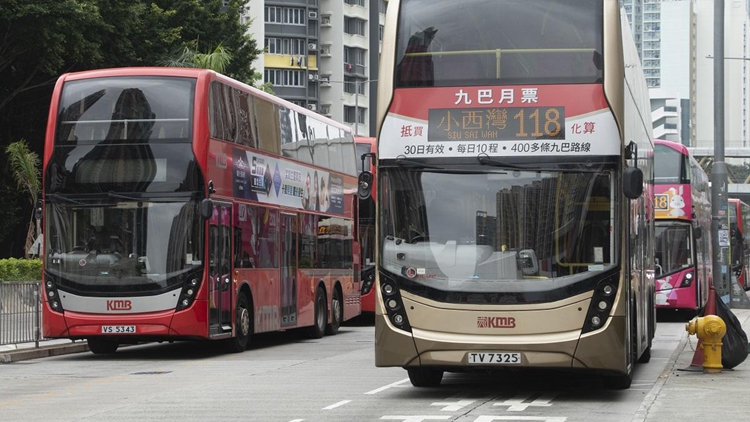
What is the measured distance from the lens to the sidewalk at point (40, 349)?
2060cm

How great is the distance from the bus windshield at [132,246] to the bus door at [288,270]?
439 centimetres

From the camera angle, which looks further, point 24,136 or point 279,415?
point 24,136

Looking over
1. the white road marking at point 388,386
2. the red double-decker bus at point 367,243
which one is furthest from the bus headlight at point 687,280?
the white road marking at point 388,386

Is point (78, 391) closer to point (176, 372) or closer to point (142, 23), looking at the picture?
point (176, 372)

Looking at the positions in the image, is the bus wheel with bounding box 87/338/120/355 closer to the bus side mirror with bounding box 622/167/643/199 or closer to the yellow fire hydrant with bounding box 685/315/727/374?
the yellow fire hydrant with bounding box 685/315/727/374

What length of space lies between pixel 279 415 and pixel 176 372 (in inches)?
237

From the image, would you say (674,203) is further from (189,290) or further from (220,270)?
(189,290)

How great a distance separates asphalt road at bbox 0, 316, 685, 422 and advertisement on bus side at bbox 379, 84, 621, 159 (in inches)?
98.3

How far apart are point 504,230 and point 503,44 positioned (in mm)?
1889

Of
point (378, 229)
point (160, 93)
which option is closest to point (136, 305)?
point (160, 93)

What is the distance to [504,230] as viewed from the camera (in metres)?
13.2

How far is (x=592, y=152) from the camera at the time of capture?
13305mm

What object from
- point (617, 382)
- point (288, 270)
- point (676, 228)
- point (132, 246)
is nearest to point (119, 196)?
point (132, 246)

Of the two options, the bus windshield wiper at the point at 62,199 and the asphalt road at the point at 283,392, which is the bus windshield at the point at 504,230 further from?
the bus windshield wiper at the point at 62,199
